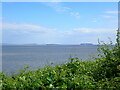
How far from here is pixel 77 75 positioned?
12.5ft

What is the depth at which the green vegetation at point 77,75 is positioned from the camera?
345 cm

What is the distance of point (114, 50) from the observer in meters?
4.77

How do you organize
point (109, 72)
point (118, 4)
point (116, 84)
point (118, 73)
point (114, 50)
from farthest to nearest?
point (118, 4)
point (114, 50)
point (109, 72)
point (118, 73)
point (116, 84)

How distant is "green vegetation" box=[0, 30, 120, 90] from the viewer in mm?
3445

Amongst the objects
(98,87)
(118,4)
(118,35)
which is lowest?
(98,87)

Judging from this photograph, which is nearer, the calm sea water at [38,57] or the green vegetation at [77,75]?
the green vegetation at [77,75]

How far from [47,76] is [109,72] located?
4.61ft

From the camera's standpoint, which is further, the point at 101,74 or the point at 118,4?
the point at 118,4

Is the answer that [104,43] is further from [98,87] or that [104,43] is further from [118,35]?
[98,87]

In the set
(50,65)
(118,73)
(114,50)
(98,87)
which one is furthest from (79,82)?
(114,50)

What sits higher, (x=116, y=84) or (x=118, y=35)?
(x=118, y=35)

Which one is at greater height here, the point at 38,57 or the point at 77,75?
the point at 77,75

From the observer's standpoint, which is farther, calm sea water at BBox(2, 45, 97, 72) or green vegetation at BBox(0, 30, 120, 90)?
calm sea water at BBox(2, 45, 97, 72)

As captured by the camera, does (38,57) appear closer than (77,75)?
No
